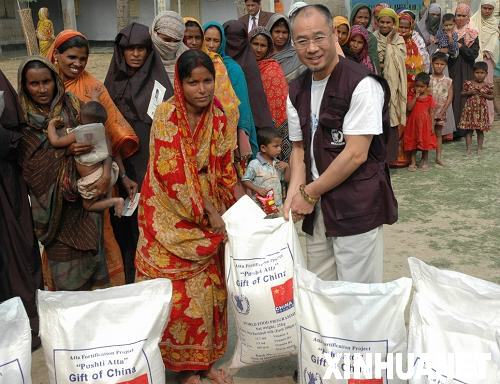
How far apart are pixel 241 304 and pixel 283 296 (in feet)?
0.64

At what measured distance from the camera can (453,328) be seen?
6.37 feet

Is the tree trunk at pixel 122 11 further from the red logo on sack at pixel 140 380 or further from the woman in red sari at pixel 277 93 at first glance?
the red logo on sack at pixel 140 380

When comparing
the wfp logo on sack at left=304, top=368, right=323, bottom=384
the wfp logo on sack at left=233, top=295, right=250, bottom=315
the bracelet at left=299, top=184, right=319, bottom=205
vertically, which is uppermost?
the bracelet at left=299, top=184, right=319, bottom=205

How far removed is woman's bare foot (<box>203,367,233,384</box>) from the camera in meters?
2.87

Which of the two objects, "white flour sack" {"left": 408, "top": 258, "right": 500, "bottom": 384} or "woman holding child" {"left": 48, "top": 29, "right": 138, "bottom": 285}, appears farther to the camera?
"woman holding child" {"left": 48, "top": 29, "right": 138, "bottom": 285}

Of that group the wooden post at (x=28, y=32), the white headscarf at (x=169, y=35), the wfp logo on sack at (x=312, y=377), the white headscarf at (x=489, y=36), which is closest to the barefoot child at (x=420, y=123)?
the white headscarf at (x=489, y=36)

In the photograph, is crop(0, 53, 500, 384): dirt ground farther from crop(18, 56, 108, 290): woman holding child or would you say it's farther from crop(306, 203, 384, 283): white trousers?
crop(306, 203, 384, 283): white trousers

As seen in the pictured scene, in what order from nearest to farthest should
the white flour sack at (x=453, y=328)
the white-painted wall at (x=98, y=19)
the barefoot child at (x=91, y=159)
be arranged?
the white flour sack at (x=453, y=328) < the barefoot child at (x=91, y=159) < the white-painted wall at (x=98, y=19)

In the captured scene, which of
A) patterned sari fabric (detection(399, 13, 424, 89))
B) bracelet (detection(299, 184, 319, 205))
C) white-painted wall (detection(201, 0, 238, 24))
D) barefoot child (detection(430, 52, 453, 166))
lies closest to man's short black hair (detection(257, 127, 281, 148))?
bracelet (detection(299, 184, 319, 205))

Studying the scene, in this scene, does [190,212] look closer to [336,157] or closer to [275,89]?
[336,157]

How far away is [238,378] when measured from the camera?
2922 millimetres

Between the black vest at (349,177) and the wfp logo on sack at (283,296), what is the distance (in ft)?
0.96

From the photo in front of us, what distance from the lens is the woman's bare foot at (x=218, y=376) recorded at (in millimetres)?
2867

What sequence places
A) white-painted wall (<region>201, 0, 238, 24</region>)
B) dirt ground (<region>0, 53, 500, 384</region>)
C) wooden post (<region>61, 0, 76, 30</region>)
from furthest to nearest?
white-painted wall (<region>201, 0, 238, 24</region>)
wooden post (<region>61, 0, 76, 30</region>)
dirt ground (<region>0, 53, 500, 384</region>)
